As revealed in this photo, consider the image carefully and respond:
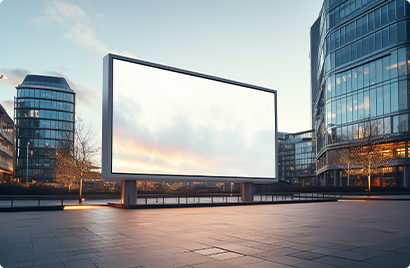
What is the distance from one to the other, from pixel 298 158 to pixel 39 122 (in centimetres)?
9838

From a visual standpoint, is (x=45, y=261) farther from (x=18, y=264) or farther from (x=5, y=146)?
(x=5, y=146)

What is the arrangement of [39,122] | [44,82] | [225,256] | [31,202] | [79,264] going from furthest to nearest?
[44,82], [39,122], [31,202], [225,256], [79,264]

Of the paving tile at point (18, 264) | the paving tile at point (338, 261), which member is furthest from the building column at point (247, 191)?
the paving tile at point (18, 264)

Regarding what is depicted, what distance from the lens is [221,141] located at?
25328 millimetres

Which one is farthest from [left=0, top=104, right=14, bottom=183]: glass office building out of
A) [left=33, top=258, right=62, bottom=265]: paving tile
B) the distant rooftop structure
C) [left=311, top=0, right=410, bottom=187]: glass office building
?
[left=33, top=258, right=62, bottom=265]: paving tile

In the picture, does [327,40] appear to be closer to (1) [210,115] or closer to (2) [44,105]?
(1) [210,115]

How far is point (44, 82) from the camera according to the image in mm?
119875

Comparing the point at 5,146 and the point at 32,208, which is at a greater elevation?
the point at 5,146

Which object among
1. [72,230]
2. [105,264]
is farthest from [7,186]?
[105,264]

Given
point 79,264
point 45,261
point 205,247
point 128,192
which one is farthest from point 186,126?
point 79,264

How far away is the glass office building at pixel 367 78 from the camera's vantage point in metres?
56.2

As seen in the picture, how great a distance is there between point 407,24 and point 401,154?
68.8 ft

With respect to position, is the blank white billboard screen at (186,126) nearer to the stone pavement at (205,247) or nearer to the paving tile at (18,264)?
the stone pavement at (205,247)

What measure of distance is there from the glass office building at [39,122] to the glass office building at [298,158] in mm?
81906
